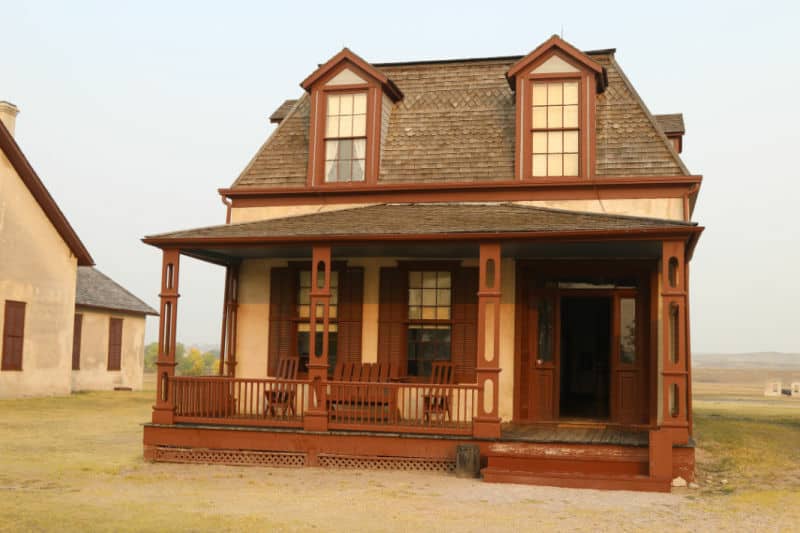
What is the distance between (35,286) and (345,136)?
12.8 m

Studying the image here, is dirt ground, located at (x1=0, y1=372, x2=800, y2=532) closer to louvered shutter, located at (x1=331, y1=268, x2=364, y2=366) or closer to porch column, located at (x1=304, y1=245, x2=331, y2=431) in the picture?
porch column, located at (x1=304, y1=245, x2=331, y2=431)

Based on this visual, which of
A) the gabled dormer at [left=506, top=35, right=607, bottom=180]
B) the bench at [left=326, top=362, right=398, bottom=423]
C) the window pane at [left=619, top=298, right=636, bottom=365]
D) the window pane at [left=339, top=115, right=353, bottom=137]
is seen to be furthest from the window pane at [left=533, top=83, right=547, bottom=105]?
the bench at [left=326, top=362, right=398, bottom=423]

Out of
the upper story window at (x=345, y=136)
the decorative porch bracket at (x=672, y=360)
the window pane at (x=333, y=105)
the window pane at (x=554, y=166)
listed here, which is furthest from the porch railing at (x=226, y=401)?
the window pane at (x=554, y=166)

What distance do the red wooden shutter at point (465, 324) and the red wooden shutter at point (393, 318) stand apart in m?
0.83

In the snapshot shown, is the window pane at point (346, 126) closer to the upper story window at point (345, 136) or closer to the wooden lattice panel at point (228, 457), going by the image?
the upper story window at point (345, 136)

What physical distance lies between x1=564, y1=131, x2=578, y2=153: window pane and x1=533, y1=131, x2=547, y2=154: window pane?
35cm

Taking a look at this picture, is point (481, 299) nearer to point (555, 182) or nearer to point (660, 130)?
point (555, 182)

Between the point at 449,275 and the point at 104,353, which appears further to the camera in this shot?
the point at 104,353

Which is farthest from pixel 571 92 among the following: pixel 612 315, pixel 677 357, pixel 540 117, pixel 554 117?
pixel 677 357

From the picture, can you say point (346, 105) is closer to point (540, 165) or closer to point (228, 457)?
point (540, 165)

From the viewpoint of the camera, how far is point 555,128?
1462 cm

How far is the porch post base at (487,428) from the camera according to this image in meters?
11.9

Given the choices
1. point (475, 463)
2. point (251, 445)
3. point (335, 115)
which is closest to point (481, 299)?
point (475, 463)

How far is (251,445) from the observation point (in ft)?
42.0
